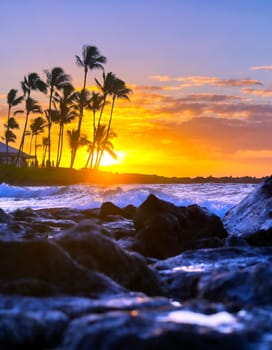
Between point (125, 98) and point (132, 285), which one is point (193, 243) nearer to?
point (132, 285)

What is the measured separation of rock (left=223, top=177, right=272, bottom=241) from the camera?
871cm

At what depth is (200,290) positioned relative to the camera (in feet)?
14.2

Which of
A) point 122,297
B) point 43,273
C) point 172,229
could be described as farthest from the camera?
point 172,229

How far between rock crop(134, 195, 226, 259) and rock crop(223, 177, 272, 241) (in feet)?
1.58

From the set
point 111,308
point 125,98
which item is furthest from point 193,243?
point 125,98

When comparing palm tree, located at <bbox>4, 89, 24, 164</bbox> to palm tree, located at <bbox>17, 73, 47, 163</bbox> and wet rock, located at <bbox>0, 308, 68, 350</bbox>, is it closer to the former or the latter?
palm tree, located at <bbox>17, 73, 47, 163</bbox>

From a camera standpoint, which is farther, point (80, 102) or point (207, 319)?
point (80, 102)

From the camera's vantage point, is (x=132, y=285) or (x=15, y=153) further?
Answer: (x=15, y=153)

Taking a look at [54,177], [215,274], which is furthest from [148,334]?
[54,177]

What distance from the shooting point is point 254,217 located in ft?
31.1

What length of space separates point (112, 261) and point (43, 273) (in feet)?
2.80

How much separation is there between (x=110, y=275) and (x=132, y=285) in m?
0.18

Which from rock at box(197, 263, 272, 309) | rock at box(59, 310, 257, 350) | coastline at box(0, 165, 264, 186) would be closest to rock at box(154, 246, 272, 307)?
rock at box(197, 263, 272, 309)

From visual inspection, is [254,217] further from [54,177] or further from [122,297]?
[54,177]
